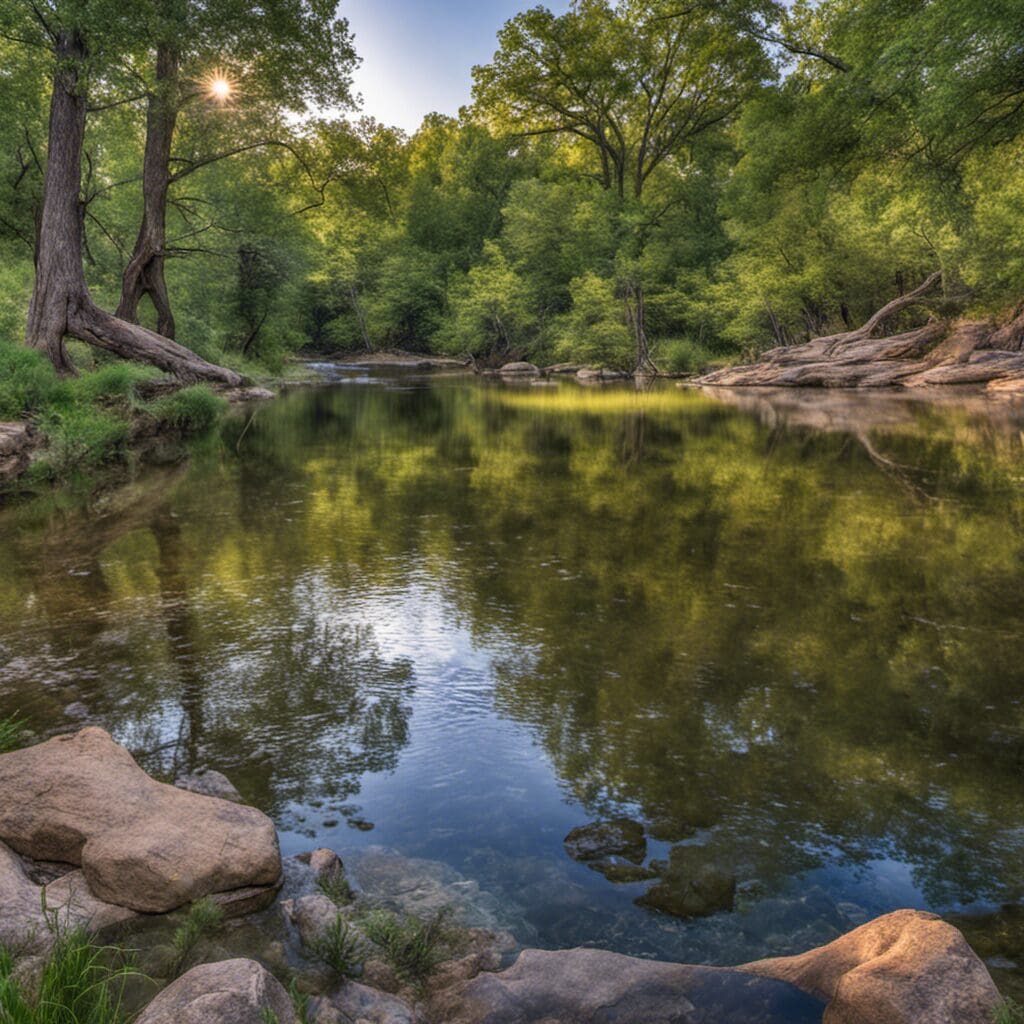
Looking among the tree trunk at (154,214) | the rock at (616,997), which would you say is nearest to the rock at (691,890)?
the rock at (616,997)

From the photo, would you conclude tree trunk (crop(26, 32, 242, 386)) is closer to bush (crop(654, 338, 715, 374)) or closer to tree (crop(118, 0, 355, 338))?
tree (crop(118, 0, 355, 338))

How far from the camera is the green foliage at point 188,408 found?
62.6 feet

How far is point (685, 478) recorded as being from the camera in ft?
45.5

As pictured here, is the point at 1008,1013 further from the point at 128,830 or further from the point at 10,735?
the point at 10,735

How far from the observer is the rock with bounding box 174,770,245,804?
407 cm

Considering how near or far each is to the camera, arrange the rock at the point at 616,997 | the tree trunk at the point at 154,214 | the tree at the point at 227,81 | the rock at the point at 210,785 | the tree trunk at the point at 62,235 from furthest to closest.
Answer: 1. the tree trunk at the point at 154,214
2. the tree at the point at 227,81
3. the tree trunk at the point at 62,235
4. the rock at the point at 210,785
5. the rock at the point at 616,997

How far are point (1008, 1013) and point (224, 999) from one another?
2481 millimetres

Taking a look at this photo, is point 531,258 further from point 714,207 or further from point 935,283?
point 935,283

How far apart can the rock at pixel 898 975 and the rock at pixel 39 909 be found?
265 cm

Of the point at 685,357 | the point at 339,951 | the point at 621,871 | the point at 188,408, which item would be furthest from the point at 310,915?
the point at 685,357

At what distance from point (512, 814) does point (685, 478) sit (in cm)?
1048

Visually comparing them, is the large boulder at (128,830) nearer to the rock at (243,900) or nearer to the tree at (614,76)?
the rock at (243,900)

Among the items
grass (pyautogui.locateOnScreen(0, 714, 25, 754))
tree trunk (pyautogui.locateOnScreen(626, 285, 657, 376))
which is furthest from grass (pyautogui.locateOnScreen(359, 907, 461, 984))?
tree trunk (pyautogui.locateOnScreen(626, 285, 657, 376))

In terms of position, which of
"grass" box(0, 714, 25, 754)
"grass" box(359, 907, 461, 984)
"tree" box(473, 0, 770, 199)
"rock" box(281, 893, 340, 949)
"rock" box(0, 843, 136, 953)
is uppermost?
"tree" box(473, 0, 770, 199)
